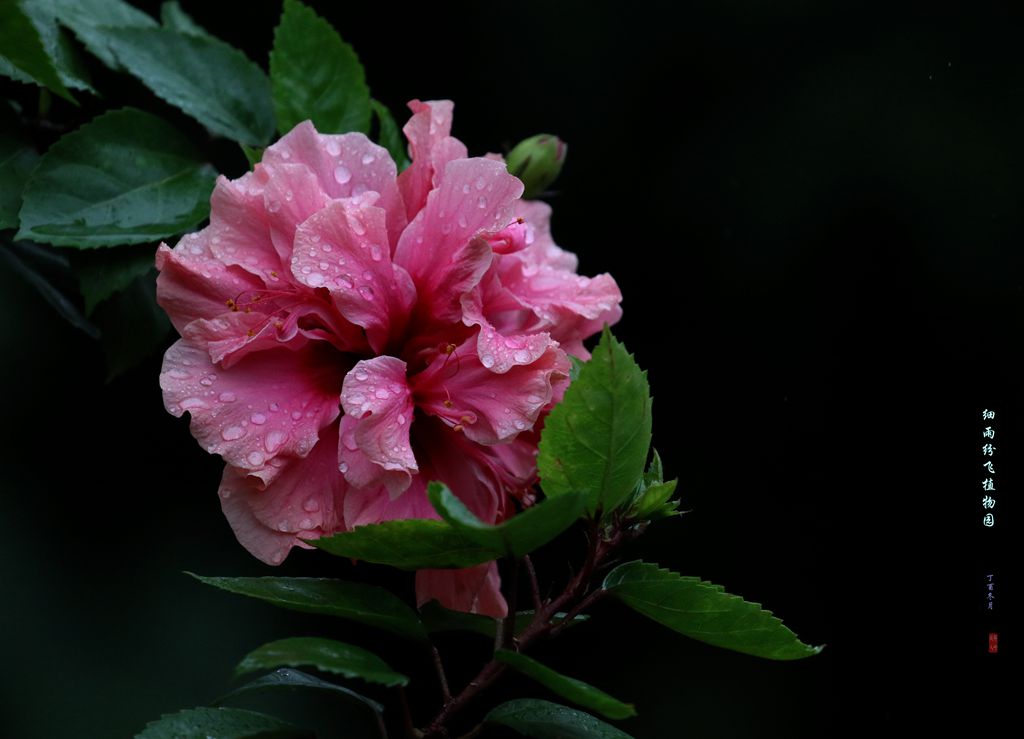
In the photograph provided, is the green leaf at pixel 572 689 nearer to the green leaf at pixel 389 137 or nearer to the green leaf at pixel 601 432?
the green leaf at pixel 601 432

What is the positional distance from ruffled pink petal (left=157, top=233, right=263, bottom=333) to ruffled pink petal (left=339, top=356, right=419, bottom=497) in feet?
0.31

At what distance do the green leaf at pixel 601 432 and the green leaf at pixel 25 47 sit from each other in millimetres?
349

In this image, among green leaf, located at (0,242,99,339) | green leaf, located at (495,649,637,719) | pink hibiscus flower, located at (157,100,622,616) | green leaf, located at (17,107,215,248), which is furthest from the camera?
green leaf, located at (0,242,99,339)


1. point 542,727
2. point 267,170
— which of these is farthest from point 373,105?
point 542,727

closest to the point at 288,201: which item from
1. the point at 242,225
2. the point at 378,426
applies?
the point at 242,225

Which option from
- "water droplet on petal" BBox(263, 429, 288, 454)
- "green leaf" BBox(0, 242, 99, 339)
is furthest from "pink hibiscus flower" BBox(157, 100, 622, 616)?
"green leaf" BBox(0, 242, 99, 339)

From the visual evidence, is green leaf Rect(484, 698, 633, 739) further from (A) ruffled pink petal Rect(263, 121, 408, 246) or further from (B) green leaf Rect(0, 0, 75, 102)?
(B) green leaf Rect(0, 0, 75, 102)

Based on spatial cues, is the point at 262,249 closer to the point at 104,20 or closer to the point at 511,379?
the point at 511,379

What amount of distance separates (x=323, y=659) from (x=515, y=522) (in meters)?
0.10

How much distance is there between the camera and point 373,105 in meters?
0.79

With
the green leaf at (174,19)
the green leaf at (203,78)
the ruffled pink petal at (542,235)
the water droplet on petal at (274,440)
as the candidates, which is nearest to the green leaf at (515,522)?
the water droplet on petal at (274,440)

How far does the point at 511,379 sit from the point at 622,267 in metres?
0.83

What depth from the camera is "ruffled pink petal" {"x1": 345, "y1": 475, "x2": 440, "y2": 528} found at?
584mm

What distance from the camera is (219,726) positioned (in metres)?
0.57
